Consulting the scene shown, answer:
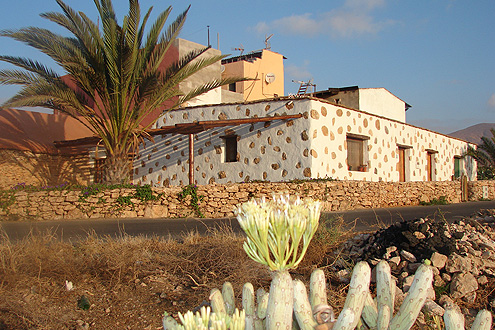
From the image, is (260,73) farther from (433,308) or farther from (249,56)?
(433,308)

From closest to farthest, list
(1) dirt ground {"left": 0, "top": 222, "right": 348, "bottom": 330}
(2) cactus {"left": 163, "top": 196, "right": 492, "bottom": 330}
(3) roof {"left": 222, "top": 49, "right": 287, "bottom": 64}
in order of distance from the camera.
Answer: (2) cactus {"left": 163, "top": 196, "right": 492, "bottom": 330} → (1) dirt ground {"left": 0, "top": 222, "right": 348, "bottom": 330} → (3) roof {"left": 222, "top": 49, "right": 287, "bottom": 64}

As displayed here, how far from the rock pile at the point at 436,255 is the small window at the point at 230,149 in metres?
11.9

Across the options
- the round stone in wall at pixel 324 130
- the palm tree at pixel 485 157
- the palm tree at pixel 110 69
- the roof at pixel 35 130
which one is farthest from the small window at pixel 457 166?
the roof at pixel 35 130

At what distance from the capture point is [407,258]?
4.93 m

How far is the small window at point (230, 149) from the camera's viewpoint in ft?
57.5

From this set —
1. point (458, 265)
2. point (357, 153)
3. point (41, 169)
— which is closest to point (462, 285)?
point (458, 265)

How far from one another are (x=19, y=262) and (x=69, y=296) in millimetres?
992

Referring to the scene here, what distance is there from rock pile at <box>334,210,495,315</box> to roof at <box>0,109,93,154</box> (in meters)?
16.8

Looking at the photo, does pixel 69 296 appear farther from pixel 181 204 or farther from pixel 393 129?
pixel 393 129

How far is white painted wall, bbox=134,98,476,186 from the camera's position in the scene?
15789 mm

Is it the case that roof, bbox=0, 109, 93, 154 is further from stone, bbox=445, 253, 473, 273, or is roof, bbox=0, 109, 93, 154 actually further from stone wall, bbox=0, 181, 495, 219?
stone, bbox=445, 253, 473, 273

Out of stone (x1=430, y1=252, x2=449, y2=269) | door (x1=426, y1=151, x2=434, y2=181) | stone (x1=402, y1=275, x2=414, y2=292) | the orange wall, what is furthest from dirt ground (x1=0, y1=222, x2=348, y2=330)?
the orange wall

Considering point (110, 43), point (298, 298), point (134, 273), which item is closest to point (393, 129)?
point (110, 43)

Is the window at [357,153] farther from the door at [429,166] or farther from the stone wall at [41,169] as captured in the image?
the stone wall at [41,169]
